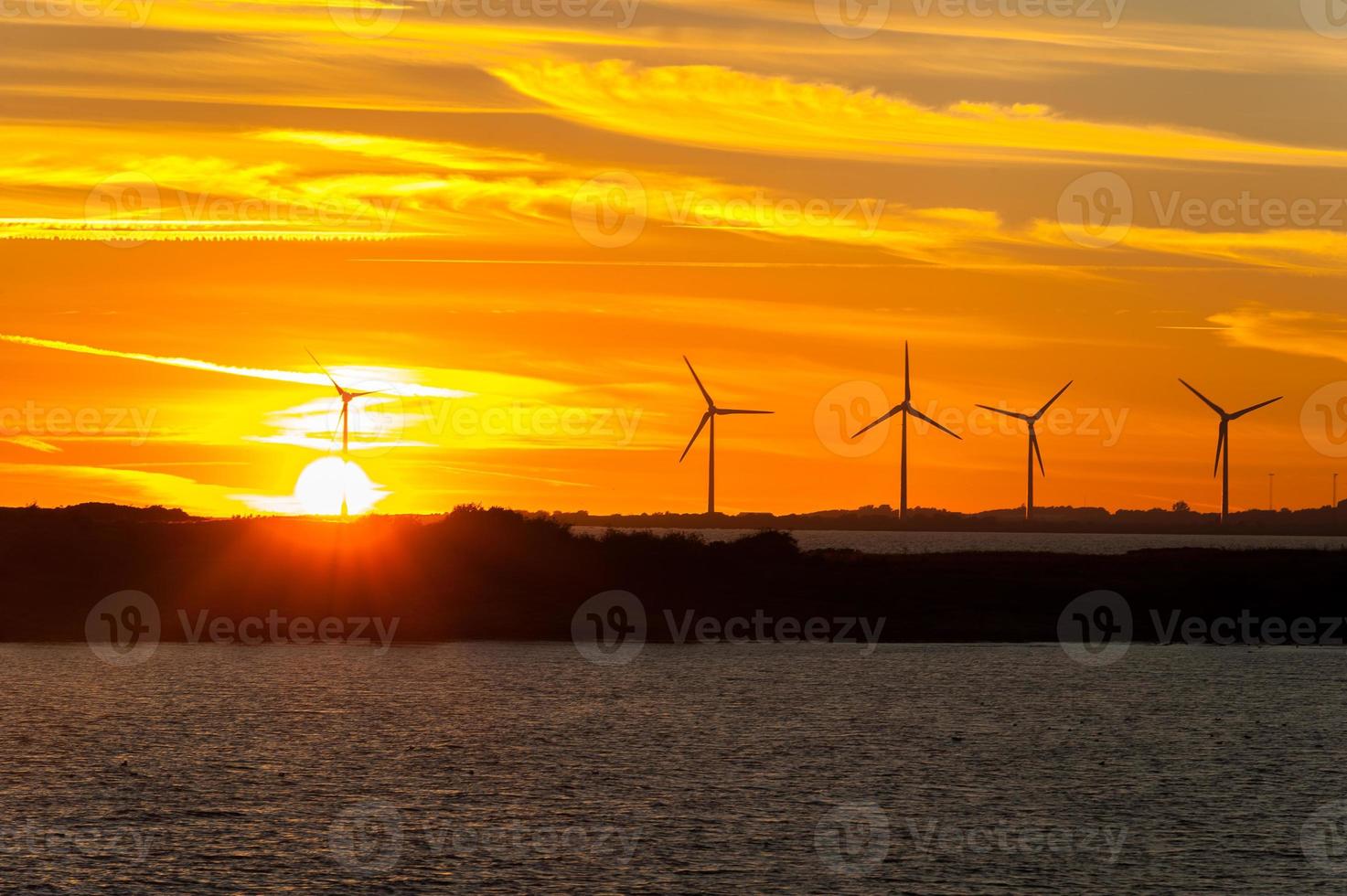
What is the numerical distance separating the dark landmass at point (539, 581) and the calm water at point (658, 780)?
78.7ft

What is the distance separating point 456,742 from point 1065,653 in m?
71.4

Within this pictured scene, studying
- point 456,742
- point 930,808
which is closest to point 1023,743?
point 930,808

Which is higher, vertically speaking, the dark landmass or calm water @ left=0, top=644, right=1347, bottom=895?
the dark landmass

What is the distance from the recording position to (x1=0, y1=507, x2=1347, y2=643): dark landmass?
139000 millimetres

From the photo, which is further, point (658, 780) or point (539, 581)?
point (539, 581)

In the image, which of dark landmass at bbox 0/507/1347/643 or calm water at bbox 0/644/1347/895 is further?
dark landmass at bbox 0/507/1347/643

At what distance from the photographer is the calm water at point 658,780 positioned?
49.5 meters

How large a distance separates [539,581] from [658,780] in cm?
7851

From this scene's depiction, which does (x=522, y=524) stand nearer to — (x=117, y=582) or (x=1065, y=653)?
→ (x=117, y=582)

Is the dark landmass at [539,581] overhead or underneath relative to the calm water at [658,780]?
overhead

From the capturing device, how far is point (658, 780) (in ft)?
217

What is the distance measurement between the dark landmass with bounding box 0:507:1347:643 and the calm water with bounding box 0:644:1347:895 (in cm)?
2399

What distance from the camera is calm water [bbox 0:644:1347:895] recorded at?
163ft

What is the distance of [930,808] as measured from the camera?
61156 mm
